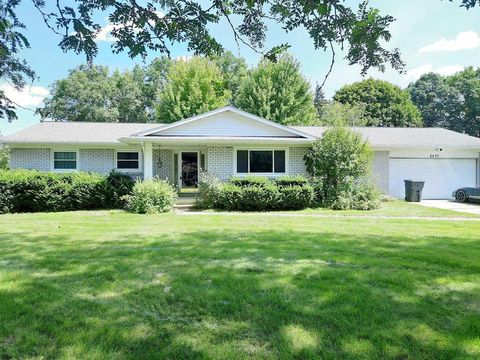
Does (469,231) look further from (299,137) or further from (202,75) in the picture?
(202,75)

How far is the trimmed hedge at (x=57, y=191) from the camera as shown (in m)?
13.7

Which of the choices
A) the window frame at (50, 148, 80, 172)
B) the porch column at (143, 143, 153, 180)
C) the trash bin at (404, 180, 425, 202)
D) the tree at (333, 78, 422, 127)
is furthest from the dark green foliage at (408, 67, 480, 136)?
the window frame at (50, 148, 80, 172)

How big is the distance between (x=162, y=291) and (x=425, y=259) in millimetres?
4261

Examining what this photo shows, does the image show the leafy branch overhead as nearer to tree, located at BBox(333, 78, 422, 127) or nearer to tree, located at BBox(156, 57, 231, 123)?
tree, located at BBox(156, 57, 231, 123)

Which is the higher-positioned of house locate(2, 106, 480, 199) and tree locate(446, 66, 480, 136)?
tree locate(446, 66, 480, 136)

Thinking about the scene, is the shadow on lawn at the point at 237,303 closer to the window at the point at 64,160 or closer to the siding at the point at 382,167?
the window at the point at 64,160

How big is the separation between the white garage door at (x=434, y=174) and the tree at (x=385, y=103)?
2394 centimetres

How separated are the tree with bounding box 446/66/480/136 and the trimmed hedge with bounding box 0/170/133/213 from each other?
39566 mm

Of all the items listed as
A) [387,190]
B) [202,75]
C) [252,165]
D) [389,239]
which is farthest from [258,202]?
[202,75]

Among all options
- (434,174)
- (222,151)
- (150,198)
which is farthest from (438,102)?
(150,198)

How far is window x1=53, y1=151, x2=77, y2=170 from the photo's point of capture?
18.1 metres

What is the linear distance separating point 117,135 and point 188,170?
4179 millimetres

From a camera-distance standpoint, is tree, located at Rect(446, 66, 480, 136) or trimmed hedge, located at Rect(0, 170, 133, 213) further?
tree, located at Rect(446, 66, 480, 136)

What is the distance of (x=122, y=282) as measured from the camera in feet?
15.3
